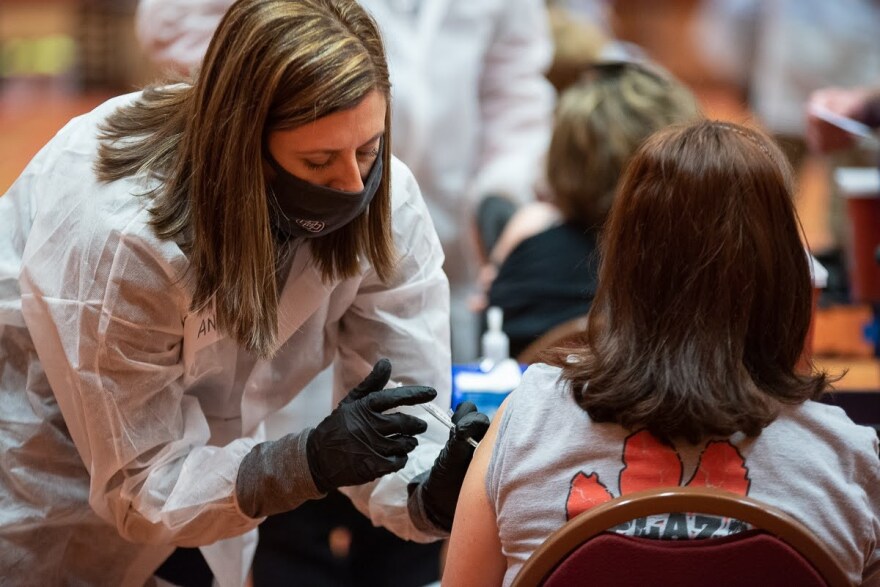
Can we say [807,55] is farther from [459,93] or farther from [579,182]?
[579,182]

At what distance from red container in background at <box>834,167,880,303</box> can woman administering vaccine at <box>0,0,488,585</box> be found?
116 cm

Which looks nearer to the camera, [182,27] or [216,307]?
[216,307]

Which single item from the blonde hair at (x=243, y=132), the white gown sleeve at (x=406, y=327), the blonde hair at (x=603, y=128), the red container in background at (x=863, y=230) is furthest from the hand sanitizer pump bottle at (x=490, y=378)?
the red container in background at (x=863, y=230)

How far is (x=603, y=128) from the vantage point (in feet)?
8.18

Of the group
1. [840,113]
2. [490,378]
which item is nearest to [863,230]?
[840,113]

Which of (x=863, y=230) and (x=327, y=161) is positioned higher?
(x=327, y=161)

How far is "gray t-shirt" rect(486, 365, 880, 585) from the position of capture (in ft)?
4.41

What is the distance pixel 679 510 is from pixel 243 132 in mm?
681

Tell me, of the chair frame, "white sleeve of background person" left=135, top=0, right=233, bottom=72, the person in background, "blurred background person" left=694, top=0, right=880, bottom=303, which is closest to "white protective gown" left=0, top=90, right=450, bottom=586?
the chair frame

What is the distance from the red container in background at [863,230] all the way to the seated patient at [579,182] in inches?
15.1

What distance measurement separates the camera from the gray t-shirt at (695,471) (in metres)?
1.34

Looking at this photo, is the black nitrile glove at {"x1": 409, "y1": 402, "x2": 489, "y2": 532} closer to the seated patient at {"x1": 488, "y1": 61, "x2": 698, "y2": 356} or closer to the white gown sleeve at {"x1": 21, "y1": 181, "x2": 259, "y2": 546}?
the white gown sleeve at {"x1": 21, "y1": 181, "x2": 259, "y2": 546}

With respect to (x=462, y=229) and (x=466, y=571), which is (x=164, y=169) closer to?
(x=466, y=571)

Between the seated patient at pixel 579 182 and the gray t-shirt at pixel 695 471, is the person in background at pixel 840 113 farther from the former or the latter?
the gray t-shirt at pixel 695 471
